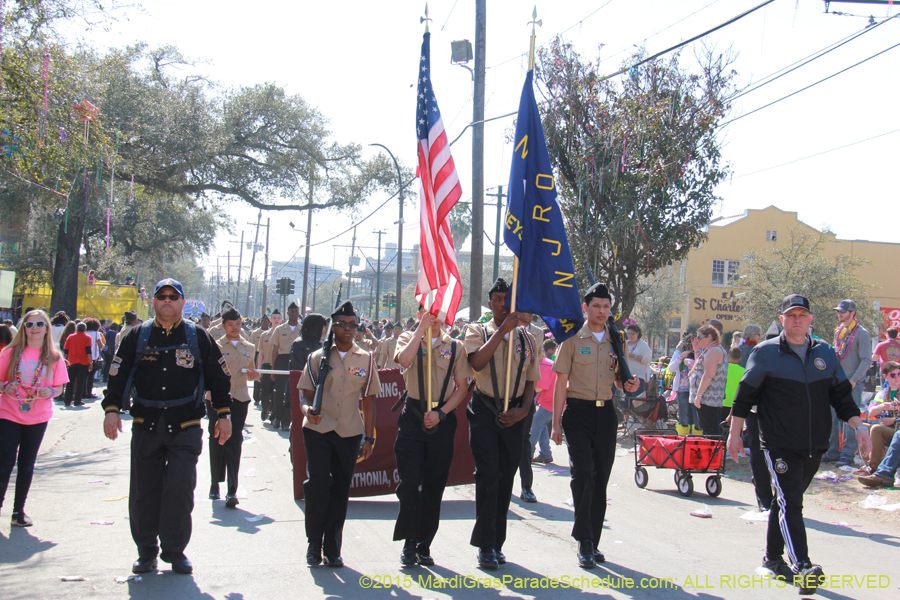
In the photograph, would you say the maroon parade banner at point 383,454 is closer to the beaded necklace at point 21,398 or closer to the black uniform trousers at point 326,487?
the black uniform trousers at point 326,487

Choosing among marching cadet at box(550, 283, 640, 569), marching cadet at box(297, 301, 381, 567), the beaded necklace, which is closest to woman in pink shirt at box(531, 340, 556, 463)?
marching cadet at box(550, 283, 640, 569)

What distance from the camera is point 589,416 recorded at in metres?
5.51

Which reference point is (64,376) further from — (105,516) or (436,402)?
(436,402)

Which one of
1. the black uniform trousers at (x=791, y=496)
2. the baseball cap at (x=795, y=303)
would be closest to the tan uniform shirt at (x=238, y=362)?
the black uniform trousers at (x=791, y=496)

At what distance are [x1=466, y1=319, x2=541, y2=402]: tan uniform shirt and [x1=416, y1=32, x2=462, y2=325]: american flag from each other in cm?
33

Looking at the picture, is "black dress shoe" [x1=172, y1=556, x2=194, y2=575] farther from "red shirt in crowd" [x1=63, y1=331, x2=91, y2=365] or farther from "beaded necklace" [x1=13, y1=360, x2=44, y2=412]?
"red shirt in crowd" [x1=63, y1=331, x2=91, y2=365]

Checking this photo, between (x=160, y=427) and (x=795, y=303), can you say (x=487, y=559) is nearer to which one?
(x=160, y=427)

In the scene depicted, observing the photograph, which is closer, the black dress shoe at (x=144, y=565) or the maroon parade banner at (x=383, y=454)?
the black dress shoe at (x=144, y=565)

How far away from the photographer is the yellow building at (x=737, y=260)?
41.8 m

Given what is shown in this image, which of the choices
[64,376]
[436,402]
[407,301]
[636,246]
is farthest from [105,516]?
[407,301]

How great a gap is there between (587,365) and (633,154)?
9151 millimetres

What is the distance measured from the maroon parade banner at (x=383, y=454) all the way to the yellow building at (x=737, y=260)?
36.4 meters

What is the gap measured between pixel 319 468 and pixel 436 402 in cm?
94

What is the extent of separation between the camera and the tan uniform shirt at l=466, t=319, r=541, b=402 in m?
5.46
